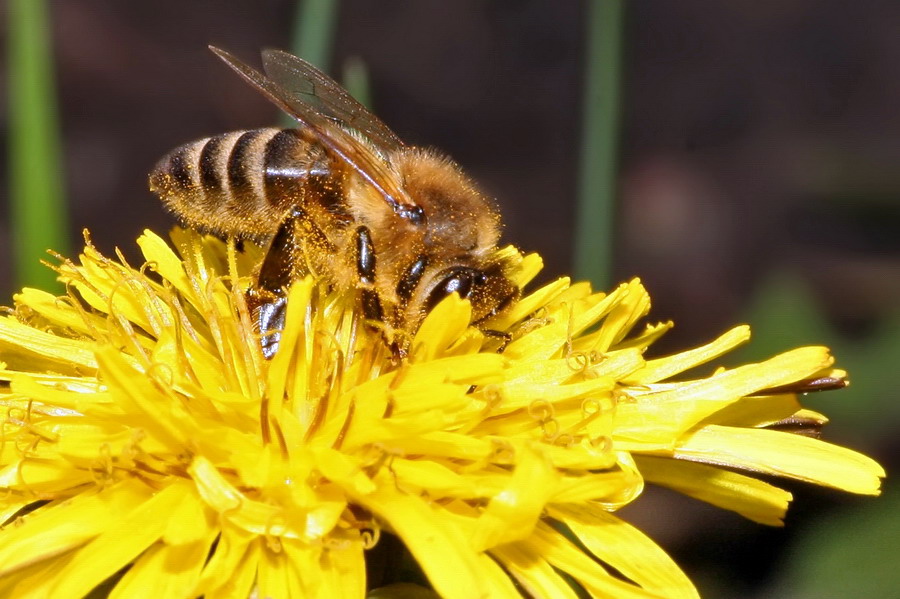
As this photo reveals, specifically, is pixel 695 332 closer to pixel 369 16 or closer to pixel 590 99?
pixel 590 99

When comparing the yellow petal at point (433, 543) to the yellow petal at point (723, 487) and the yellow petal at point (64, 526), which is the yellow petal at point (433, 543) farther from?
the yellow petal at point (723, 487)

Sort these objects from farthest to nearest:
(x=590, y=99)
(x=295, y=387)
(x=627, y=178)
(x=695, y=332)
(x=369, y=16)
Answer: (x=369, y=16)
(x=627, y=178)
(x=695, y=332)
(x=590, y=99)
(x=295, y=387)

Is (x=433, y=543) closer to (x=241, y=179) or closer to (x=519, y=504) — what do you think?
(x=519, y=504)

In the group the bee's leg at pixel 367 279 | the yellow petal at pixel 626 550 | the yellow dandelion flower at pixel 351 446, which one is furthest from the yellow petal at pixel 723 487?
the bee's leg at pixel 367 279

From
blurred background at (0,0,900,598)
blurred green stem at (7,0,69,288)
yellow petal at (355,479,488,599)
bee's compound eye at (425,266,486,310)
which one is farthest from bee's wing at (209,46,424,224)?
blurred background at (0,0,900,598)

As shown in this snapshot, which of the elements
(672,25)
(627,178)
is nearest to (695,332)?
(627,178)

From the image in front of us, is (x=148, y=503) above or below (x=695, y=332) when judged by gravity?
below
